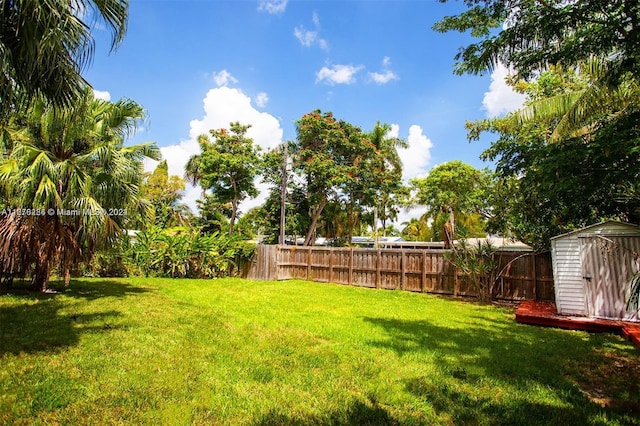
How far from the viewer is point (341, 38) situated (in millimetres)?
9156

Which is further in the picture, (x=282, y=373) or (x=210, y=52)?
(x=210, y=52)

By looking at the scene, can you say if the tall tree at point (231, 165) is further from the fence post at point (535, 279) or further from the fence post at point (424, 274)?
the fence post at point (535, 279)

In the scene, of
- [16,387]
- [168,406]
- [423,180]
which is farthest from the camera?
[423,180]

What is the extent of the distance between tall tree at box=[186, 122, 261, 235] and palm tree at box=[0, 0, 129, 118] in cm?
1754

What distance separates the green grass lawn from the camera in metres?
2.93

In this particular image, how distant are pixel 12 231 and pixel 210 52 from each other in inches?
235

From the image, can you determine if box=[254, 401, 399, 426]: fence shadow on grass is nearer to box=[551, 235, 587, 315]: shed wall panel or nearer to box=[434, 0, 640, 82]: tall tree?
Answer: box=[434, 0, 640, 82]: tall tree

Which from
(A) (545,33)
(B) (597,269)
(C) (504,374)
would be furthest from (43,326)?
(B) (597,269)

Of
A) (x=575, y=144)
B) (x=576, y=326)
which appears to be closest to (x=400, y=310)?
(x=576, y=326)

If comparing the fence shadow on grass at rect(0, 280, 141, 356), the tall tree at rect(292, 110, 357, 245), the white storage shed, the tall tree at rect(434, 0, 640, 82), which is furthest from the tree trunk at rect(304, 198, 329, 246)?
the tall tree at rect(434, 0, 640, 82)

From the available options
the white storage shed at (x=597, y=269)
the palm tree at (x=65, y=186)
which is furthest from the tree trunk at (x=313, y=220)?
the white storage shed at (x=597, y=269)

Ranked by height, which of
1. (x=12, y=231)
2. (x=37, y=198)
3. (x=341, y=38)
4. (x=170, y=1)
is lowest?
(x=12, y=231)

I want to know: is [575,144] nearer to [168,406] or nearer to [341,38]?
[341,38]

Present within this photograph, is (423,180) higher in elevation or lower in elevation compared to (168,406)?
higher
